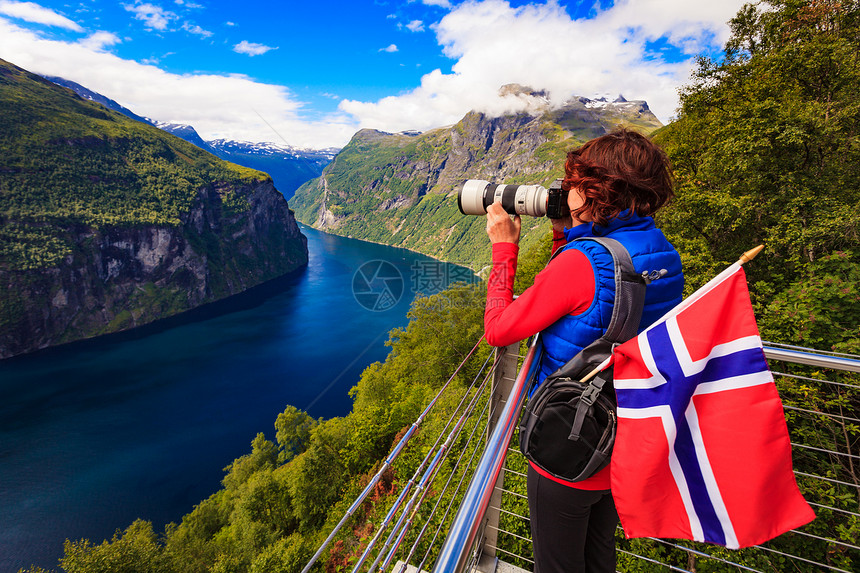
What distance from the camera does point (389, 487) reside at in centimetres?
1098

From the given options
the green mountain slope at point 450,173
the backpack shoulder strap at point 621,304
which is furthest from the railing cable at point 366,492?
the green mountain slope at point 450,173

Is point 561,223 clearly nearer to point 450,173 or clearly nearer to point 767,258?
point 767,258

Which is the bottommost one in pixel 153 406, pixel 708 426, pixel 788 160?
pixel 153 406

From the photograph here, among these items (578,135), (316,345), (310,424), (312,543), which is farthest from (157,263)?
(578,135)

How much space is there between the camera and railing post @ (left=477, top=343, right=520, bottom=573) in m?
1.86

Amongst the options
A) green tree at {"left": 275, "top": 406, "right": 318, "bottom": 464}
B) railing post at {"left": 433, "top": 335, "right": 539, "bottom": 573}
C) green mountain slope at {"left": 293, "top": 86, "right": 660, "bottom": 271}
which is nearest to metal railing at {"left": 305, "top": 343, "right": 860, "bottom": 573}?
railing post at {"left": 433, "top": 335, "right": 539, "bottom": 573}

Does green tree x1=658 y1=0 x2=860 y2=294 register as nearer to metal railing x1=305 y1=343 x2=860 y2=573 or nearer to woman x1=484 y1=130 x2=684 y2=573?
metal railing x1=305 y1=343 x2=860 y2=573

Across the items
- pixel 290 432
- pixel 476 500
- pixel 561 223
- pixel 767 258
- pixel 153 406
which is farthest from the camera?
pixel 153 406

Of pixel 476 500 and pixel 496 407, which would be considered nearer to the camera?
pixel 476 500

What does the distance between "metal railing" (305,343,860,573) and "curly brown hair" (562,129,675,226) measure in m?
0.60

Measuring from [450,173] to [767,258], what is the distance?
16090cm

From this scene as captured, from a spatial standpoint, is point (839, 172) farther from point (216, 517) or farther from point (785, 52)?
point (216, 517)

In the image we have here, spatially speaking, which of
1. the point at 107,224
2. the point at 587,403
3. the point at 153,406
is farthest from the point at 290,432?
the point at 107,224

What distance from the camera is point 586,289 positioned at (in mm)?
1045
